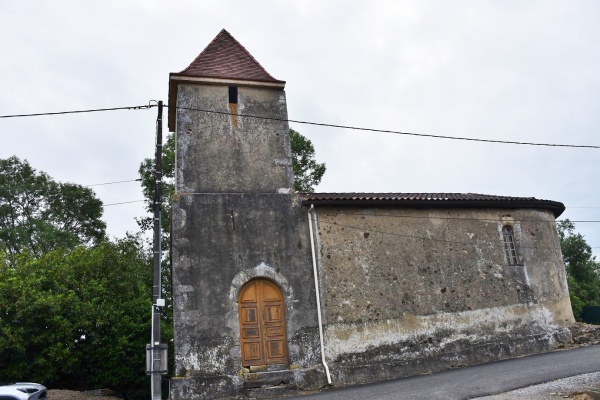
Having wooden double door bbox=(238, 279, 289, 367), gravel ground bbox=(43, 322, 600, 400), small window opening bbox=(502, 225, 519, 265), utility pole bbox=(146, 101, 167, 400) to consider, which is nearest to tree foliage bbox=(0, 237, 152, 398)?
wooden double door bbox=(238, 279, 289, 367)

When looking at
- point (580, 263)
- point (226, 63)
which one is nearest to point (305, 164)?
point (226, 63)

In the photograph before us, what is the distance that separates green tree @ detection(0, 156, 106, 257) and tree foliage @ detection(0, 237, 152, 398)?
13.0 meters

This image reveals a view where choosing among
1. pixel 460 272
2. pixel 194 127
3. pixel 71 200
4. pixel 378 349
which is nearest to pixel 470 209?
pixel 460 272

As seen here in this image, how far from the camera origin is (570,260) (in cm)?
3953

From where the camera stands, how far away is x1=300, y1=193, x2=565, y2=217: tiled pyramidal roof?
542 inches

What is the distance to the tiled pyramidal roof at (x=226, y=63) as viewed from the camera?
14509mm

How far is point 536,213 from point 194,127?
11.4 meters

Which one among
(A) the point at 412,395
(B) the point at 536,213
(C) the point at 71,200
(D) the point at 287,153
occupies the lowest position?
(A) the point at 412,395

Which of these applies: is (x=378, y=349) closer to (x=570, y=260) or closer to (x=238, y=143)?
(x=238, y=143)

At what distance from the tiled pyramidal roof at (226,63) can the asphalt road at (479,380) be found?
916 centimetres

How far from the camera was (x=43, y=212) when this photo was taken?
104 ft

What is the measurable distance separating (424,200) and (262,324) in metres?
5.96

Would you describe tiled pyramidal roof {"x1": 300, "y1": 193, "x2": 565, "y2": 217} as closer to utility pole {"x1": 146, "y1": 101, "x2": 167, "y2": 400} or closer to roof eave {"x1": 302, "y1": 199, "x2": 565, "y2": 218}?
roof eave {"x1": 302, "y1": 199, "x2": 565, "y2": 218}

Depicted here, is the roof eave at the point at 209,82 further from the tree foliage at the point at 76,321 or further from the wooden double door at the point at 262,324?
the tree foliage at the point at 76,321
